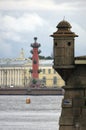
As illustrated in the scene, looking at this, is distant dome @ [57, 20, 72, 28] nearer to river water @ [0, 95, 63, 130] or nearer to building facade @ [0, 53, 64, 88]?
river water @ [0, 95, 63, 130]

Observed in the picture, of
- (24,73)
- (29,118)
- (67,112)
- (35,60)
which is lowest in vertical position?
(29,118)

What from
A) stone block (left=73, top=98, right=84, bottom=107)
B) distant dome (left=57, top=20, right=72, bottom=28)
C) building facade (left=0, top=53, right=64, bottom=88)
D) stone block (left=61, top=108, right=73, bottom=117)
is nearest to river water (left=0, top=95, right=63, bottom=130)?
stone block (left=61, top=108, right=73, bottom=117)

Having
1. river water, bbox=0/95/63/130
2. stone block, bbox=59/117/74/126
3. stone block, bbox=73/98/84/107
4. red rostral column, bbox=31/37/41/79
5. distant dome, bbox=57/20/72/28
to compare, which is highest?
red rostral column, bbox=31/37/41/79

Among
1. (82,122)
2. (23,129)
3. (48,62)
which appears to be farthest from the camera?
(48,62)

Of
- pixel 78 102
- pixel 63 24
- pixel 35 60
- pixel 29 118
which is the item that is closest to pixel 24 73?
pixel 35 60

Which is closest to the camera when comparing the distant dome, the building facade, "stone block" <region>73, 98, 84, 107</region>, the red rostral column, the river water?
"stone block" <region>73, 98, 84, 107</region>

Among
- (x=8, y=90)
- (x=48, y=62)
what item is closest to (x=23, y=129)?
(x=8, y=90)

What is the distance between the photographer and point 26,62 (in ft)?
624

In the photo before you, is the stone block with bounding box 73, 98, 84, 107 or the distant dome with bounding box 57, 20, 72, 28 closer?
the stone block with bounding box 73, 98, 84, 107

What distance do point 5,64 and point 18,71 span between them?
341cm

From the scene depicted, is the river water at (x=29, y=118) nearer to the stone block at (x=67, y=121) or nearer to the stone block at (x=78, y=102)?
the stone block at (x=67, y=121)

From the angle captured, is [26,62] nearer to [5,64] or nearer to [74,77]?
[5,64]

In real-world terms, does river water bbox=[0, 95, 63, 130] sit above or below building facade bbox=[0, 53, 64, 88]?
below

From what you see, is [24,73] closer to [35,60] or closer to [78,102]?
[35,60]
